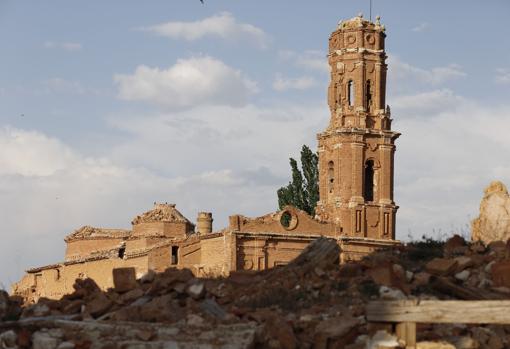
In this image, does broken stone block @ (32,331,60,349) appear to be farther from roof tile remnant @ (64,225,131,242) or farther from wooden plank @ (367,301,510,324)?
roof tile remnant @ (64,225,131,242)

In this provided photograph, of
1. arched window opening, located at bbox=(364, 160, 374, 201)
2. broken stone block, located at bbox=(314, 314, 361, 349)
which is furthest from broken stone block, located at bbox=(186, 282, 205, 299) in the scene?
arched window opening, located at bbox=(364, 160, 374, 201)

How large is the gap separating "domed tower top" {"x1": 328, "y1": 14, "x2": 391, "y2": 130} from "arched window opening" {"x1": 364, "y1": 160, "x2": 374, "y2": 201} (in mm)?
1759

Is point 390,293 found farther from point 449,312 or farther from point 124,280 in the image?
point 124,280

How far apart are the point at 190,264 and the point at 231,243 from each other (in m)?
1.80

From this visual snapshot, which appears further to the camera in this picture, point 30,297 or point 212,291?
point 30,297

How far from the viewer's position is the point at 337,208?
1925 inches

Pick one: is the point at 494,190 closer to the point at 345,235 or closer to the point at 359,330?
the point at 359,330

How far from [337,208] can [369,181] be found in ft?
8.69

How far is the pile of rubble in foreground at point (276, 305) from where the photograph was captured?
12.7 m

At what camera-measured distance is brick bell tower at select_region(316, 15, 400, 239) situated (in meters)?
49.3

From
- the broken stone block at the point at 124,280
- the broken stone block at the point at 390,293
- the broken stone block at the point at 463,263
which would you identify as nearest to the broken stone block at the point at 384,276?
the broken stone block at the point at 390,293

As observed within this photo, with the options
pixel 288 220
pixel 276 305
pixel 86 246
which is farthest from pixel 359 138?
pixel 276 305

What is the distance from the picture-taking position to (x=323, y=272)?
586 inches

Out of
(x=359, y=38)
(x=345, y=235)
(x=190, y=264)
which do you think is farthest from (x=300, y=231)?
(x=359, y=38)
